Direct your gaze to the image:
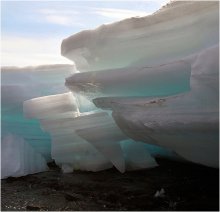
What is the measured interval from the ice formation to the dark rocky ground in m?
0.26

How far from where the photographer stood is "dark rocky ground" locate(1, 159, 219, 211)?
3.11 m

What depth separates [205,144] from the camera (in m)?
3.12

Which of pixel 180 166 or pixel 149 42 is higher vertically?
pixel 149 42

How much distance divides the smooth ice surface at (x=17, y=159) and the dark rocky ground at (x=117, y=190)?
0.53ft

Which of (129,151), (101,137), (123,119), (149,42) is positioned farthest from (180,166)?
(149,42)

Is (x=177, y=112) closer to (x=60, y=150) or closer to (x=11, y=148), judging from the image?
(x=60, y=150)

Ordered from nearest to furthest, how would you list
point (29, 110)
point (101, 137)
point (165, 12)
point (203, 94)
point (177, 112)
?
point (203, 94) < point (177, 112) < point (165, 12) < point (101, 137) < point (29, 110)

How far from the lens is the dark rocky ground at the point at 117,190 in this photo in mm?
3111

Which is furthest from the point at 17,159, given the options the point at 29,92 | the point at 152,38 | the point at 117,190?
the point at 152,38

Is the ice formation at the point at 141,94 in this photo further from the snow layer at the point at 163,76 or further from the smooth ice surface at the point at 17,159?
the smooth ice surface at the point at 17,159

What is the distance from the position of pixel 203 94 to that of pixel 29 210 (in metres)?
1.67

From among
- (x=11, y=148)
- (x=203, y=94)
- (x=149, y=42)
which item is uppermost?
(x=149, y=42)

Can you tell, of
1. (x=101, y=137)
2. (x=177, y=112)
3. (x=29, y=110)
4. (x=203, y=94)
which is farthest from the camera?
(x=29, y=110)

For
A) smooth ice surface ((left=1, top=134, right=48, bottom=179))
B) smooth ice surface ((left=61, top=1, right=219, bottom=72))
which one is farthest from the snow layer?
smooth ice surface ((left=1, top=134, right=48, bottom=179))
